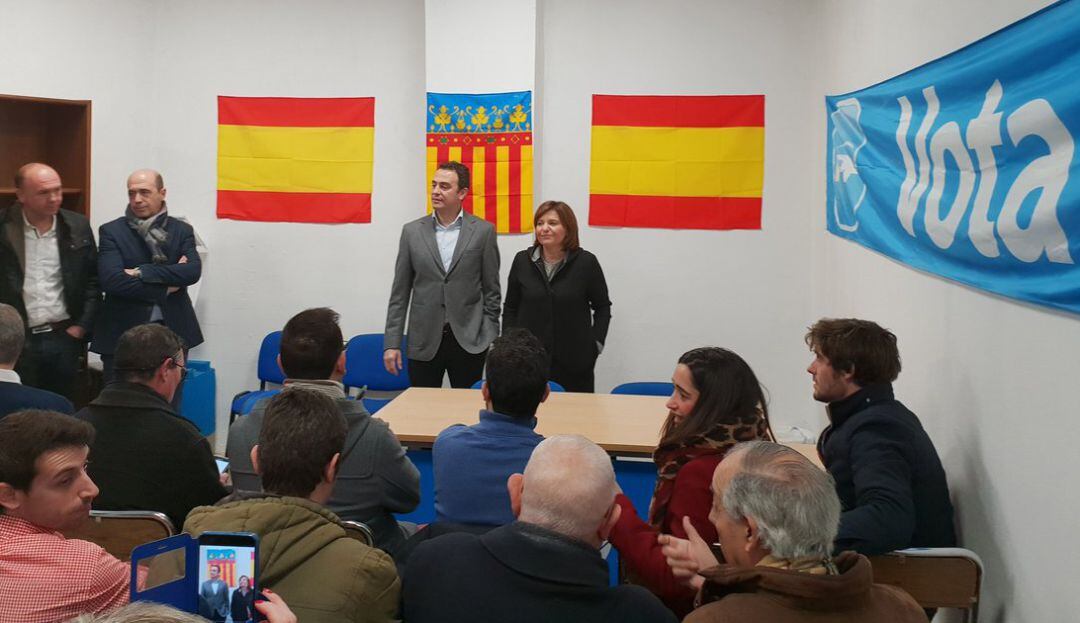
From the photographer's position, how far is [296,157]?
6.56 m

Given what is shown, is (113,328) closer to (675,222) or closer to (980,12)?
(675,222)

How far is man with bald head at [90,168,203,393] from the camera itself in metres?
5.44

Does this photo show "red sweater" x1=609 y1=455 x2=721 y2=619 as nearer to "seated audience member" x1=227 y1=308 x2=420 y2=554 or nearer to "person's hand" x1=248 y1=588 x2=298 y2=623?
"seated audience member" x1=227 y1=308 x2=420 y2=554

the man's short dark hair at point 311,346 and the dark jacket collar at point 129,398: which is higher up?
the man's short dark hair at point 311,346

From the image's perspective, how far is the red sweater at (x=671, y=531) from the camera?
7.65ft

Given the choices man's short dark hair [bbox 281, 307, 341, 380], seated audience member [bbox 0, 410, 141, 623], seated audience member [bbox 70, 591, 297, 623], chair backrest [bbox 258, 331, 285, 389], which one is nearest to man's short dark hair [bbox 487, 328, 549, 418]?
man's short dark hair [bbox 281, 307, 341, 380]

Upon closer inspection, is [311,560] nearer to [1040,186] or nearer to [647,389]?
[1040,186]

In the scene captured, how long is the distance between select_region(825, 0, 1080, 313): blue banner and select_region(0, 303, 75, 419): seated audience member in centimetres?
283

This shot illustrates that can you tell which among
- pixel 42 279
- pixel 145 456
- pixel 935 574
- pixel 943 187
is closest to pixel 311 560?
pixel 145 456

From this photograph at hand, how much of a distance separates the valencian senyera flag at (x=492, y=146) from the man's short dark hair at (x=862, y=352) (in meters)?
3.32

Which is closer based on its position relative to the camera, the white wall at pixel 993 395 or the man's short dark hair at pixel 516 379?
the white wall at pixel 993 395

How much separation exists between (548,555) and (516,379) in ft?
3.33

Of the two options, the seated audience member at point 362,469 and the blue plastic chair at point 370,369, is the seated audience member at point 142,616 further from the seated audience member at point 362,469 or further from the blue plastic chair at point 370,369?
the blue plastic chair at point 370,369

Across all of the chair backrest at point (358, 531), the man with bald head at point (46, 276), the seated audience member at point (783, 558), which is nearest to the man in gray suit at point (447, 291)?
the man with bald head at point (46, 276)
